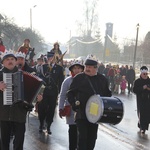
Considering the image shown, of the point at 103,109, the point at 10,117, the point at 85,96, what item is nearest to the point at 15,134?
the point at 10,117

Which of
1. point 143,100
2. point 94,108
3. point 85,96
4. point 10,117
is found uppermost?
point 85,96

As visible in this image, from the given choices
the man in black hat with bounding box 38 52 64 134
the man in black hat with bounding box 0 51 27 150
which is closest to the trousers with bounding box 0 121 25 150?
the man in black hat with bounding box 0 51 27 150

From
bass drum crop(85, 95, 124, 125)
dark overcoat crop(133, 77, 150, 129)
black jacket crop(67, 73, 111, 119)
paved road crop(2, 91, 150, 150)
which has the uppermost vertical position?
black jacket crop(67, 73, 111, 119)

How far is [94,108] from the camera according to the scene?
203 inches

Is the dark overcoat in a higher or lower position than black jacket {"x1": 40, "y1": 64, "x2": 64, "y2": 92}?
lower

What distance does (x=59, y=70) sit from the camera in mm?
8500

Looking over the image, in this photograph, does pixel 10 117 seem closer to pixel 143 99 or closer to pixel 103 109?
pixel 103 109

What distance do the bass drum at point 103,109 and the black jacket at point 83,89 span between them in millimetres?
100

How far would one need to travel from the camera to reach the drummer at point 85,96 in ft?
17.4

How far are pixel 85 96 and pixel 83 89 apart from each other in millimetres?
114

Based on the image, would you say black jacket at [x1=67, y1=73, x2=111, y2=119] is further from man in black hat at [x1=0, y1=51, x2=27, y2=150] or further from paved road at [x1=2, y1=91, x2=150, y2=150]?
paved road at [x1=2, y1=91, x2=150, y2=150]

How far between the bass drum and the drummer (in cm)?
12

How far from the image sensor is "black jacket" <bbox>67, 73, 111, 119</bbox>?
17.5 ft

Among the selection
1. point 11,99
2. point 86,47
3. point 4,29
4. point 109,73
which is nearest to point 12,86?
point 11,99
